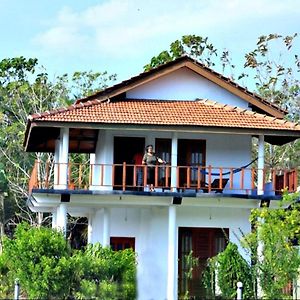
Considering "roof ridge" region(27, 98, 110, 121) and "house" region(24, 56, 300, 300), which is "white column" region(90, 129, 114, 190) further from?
"roof ridge" region(27, 98, 110, 121)

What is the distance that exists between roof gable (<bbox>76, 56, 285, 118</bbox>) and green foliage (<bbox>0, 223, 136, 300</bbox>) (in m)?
6.36

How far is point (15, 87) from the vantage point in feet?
140

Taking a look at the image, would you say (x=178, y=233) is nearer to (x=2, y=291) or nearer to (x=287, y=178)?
(x=287, y=178)

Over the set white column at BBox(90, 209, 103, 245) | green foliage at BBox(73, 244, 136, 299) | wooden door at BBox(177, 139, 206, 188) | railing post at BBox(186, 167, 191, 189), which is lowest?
green foliage at BBox(73, 244, 136, 299)

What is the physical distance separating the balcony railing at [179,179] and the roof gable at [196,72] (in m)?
1.91

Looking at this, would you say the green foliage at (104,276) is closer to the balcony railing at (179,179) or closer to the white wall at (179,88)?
the balcony railing at (179,179)

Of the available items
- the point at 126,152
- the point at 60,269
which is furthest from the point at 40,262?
the point at 126,152

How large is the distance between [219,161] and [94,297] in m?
8.49

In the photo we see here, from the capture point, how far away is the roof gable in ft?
80.3

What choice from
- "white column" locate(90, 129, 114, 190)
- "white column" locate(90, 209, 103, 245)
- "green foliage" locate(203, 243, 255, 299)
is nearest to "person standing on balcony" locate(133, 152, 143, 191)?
"white column" locate(90, 129, 114, 190)

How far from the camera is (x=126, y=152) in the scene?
24359mm

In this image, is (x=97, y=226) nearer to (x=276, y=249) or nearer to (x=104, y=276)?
(x=104, y=276)

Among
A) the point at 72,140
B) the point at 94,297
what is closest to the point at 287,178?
the point at 72,140

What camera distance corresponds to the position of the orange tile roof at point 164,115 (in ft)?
73.8
